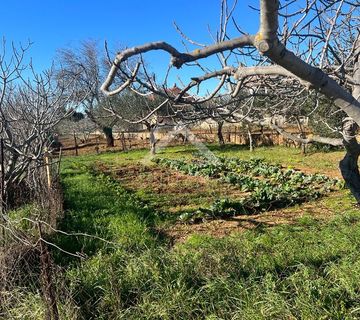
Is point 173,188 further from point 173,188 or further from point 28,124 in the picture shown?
point 28,124

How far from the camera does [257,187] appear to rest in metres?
10.9

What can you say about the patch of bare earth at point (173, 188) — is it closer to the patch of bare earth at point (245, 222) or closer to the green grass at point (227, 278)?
the patch of bare earth at point (245, 222)

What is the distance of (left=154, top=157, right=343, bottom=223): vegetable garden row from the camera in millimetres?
8416

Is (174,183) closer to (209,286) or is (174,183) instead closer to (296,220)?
(296,220)

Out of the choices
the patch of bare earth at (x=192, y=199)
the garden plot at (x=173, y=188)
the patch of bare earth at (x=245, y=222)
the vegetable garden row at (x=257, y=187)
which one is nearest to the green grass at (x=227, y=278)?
the patch of bare earth at (x=245, y=222)

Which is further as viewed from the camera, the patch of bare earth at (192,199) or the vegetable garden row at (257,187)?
the vegetable garden row at (257,187)

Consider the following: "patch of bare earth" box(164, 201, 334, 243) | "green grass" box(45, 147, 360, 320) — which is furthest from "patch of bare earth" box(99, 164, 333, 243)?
"green grass" box(45, 147, 360, 320)

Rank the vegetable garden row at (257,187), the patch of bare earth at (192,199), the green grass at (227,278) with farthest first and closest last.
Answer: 1. the vegetable garden row at (257,187)
2. the patch of bare earth at (192,199)
3. the green grass at (227,278)

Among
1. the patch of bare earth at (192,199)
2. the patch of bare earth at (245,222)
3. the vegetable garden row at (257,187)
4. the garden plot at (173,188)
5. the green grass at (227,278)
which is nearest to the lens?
the green grass at (227,278)

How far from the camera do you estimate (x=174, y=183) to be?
12570mm

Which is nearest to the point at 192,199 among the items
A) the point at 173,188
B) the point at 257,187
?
the point at 173,188

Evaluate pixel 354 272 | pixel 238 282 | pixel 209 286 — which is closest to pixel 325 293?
pixel 354 272

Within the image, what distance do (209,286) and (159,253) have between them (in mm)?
1343

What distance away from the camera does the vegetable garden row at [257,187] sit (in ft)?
27.6
